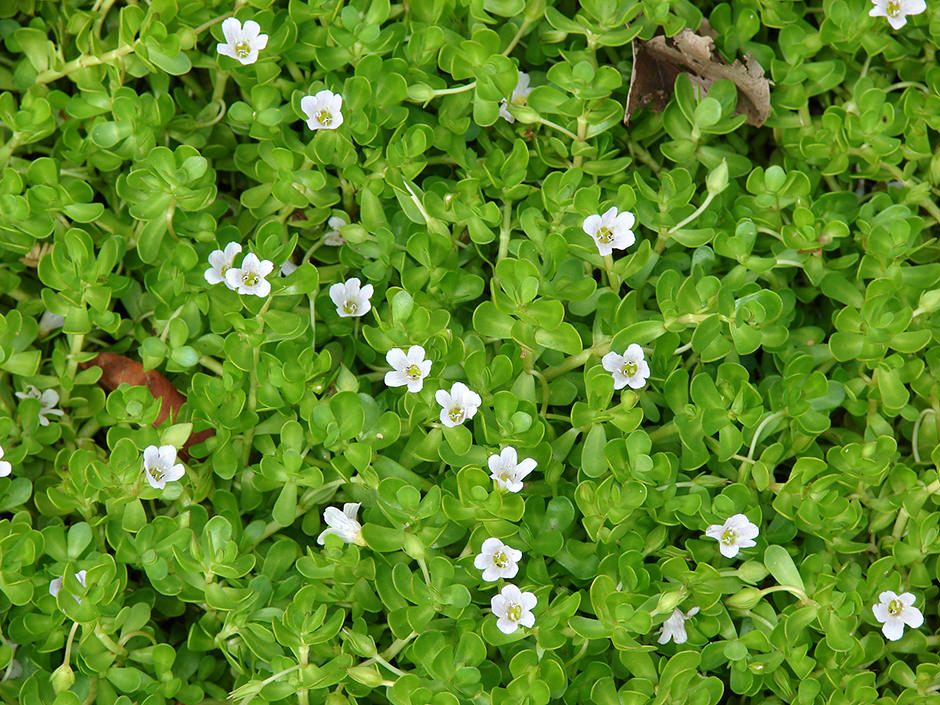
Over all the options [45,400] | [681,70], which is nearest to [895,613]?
[681,70]

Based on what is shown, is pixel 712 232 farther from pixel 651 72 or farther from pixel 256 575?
pixel 256 575

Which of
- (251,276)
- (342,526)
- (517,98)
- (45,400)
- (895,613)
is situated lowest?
(45,400)

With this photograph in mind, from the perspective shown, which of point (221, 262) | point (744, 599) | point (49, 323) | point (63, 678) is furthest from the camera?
point (49, 323)

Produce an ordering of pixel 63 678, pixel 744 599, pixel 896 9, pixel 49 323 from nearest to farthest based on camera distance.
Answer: pixel 63 678 < pixel 744 599 < pixel 49 323 < pixel 896 9

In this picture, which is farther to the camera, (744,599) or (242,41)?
(242,41)

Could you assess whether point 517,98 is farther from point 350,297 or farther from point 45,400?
point 45,400

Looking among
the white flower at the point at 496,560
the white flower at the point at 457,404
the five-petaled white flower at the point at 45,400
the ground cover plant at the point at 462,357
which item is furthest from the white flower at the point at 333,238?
the white flower at the point at 496,560

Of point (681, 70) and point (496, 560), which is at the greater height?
point (681, 70)

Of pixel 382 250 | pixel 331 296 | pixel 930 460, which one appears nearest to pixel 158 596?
pixel 331 296
